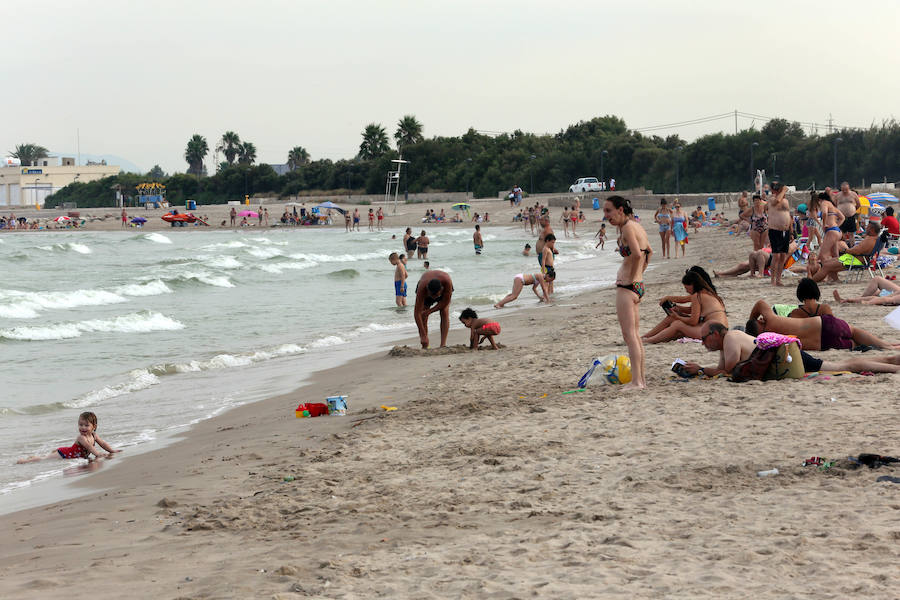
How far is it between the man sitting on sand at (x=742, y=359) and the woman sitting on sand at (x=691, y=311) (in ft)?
2.46

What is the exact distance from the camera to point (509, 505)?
4.30 m

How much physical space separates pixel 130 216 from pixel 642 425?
256 feet

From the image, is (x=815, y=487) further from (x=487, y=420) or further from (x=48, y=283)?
(x=48, y=283)

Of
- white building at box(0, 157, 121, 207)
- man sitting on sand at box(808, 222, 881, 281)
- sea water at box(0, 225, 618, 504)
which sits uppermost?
white building at box(0, 157, 121, 207)

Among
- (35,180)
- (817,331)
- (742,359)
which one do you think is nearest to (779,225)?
(817,331)

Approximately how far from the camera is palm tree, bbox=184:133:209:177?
129000mm

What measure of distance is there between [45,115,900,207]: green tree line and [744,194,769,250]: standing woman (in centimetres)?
4366

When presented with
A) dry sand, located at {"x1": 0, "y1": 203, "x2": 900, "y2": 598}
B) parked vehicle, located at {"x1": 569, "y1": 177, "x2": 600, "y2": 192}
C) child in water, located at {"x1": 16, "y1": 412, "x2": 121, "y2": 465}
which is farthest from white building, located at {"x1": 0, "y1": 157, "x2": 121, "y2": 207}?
dry sand, located at {"x1": 0, "y1": 203, "x2": 900, "y2": 598}

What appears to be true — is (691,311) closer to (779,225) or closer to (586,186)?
(779,225)

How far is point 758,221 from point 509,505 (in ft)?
38.7

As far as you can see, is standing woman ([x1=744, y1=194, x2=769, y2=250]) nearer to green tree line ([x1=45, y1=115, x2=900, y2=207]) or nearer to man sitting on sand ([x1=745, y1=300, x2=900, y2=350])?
man sitting on sand ([x1=745, y1=300, x2=900, y2=350])

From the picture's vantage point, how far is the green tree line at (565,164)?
61188 mm

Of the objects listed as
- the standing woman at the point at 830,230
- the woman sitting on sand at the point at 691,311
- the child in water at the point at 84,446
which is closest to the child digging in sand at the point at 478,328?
the woman sitting on sand at the point at 691,311

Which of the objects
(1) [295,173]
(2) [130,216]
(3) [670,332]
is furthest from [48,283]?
(1) [295,173]
